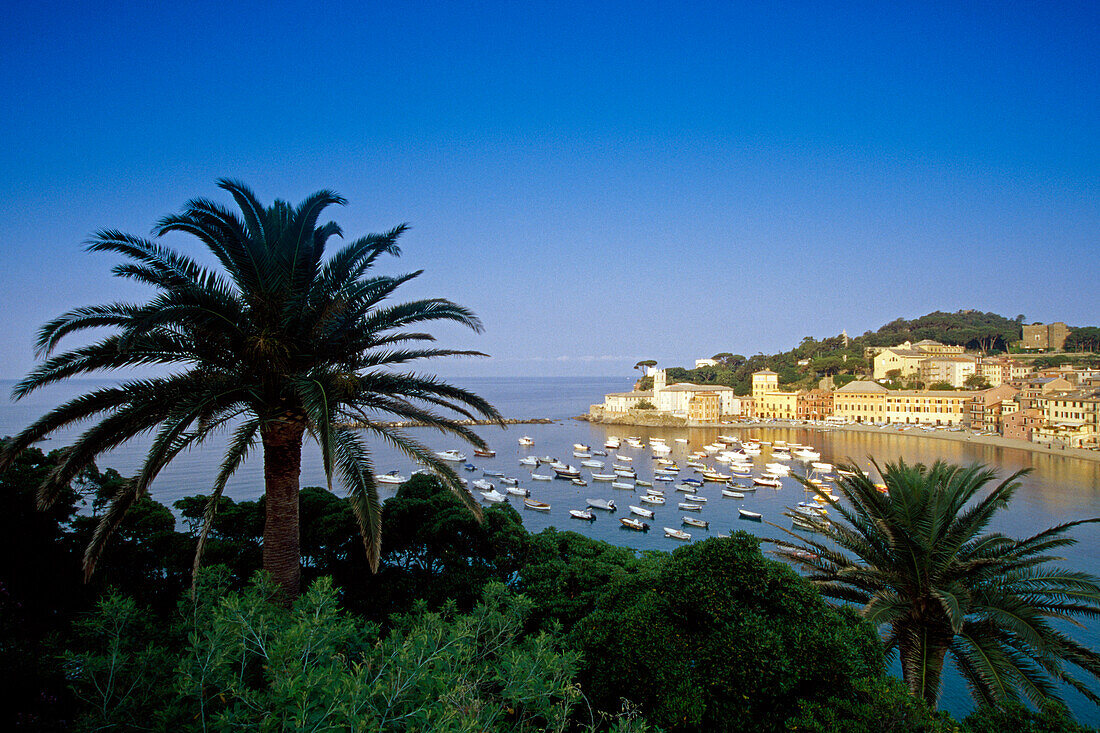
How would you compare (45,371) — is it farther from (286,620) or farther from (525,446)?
(525,446)

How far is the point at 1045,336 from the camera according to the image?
110m

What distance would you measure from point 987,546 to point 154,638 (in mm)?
9753

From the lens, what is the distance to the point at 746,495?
40.9 meters

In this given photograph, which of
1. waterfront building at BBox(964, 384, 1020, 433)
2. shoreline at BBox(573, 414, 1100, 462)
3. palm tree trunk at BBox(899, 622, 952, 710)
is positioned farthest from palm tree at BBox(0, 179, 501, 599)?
waterfront building at BBox(964, 384, 1020, 433)

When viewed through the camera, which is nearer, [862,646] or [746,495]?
[862,646]

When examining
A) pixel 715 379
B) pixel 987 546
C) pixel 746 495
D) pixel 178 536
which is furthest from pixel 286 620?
pixel 715 379

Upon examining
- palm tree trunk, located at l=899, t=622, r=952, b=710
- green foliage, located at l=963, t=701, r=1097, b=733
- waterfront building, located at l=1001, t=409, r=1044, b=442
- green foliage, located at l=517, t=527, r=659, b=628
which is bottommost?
waterfront building, located at l=1001, t=409, r=1044, b=442

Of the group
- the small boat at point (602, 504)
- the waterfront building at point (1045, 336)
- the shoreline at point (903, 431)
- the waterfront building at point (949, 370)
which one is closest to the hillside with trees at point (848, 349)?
the waterfront building at point (1045, 336)

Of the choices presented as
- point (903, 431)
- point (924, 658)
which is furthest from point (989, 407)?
point (924, 658)

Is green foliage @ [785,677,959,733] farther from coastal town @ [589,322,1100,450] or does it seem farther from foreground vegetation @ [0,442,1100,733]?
coastal town @ [589,322,1100,450]

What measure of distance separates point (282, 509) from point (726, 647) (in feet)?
17.3

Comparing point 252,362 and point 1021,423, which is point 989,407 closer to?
point 1021,423

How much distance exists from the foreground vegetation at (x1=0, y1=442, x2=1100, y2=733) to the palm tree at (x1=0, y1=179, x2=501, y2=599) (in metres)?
1.33

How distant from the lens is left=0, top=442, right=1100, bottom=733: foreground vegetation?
346 centimetres
